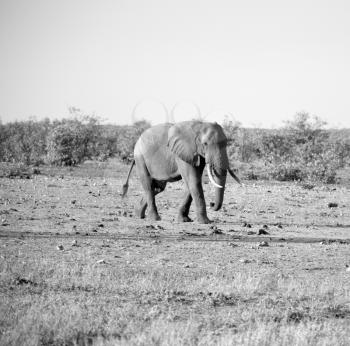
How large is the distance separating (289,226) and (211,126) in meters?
2.64

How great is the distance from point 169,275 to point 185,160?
18.1ft

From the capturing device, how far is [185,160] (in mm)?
14641

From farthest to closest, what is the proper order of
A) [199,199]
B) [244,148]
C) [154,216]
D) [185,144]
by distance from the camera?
[244,148]
[154,216]
[185,144]
[199,199]

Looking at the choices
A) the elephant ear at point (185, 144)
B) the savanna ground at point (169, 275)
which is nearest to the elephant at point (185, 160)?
the elephant ear at point (185, 144)

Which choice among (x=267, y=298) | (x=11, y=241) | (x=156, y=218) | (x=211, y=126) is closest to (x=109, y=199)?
(x=156, y=218)

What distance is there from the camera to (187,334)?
6.52 m

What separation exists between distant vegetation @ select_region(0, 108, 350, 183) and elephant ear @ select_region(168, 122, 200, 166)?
12434 millimetres

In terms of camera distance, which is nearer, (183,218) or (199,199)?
(199,199)

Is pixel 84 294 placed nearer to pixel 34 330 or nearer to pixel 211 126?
pixel 34 330

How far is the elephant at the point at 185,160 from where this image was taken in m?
14.1

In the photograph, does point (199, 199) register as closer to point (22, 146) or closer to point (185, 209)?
point (185, 209)

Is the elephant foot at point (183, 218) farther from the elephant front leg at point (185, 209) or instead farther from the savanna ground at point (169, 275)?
the savanna ground at point (169, 275)

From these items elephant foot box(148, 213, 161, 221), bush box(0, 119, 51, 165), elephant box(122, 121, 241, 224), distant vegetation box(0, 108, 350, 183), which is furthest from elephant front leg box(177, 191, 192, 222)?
bush box(0, 119, 51, 165)

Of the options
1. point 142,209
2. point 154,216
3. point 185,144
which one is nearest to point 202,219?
point 154,216
